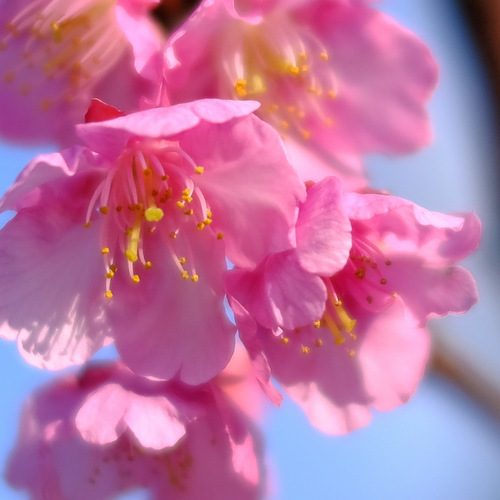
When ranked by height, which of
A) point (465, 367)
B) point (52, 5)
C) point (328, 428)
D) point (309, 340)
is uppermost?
point (52, 5)

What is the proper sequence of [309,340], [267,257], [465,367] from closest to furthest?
[267,257] < [309,340] < [465,367]

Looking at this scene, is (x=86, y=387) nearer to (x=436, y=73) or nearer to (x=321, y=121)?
(x=321, y=121)

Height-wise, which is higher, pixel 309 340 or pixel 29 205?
pixel 29 205

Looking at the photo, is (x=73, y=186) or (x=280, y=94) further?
(x=280, y=94)

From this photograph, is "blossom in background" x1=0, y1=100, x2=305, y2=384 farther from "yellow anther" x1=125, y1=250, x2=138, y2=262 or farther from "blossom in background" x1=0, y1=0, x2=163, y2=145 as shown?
"blossom in background" x1=0, y1=0, x2=163, y2=145

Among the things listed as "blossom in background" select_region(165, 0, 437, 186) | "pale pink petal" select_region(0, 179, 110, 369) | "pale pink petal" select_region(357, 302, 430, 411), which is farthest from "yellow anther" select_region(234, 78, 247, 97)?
"pale pink petal" select_region(357, 302, 430, 411)

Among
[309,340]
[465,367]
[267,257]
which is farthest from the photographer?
[465,367]

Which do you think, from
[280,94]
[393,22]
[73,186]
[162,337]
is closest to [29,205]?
[73,186]
